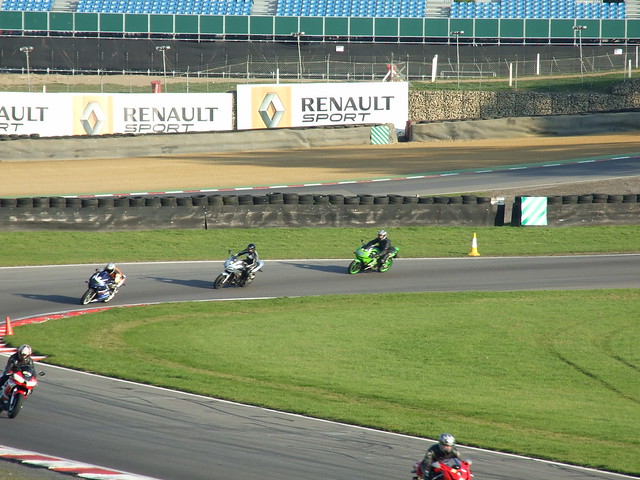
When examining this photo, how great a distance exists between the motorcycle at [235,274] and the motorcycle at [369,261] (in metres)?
2.93

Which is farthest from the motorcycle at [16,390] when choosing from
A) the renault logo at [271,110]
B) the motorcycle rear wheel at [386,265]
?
the renault logo at [271,110]

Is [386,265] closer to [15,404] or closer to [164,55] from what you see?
[15,404]

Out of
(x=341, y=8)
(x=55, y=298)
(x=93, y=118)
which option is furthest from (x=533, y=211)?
(x=341, y=8)

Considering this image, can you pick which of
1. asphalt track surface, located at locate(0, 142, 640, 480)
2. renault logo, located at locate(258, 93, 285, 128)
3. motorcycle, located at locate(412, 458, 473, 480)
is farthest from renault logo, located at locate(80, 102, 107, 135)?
motorcycle, located at locate(412, 458, 473, 480)

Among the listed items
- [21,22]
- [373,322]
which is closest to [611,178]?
[373,322]

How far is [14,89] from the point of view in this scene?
54406 mm

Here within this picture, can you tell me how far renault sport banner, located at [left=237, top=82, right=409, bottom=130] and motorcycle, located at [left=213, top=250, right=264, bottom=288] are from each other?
79.6 feet

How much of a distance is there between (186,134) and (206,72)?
1481 cm

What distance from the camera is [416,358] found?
55.3 ft

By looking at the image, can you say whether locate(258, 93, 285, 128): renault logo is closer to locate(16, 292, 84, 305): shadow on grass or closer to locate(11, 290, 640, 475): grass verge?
locate(11, 290, 640, 475): grass verge

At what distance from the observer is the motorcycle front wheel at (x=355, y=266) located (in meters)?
25.5

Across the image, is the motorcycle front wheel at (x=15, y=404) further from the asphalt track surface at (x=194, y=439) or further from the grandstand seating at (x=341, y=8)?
the grandstand seating at (x=341, y=8)

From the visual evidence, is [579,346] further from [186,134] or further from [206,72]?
[206,72]

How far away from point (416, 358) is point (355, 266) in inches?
346
